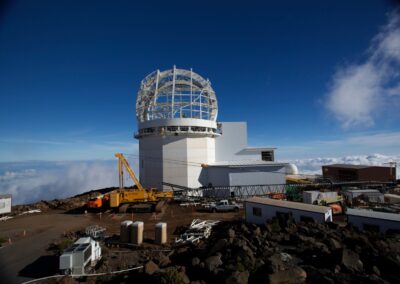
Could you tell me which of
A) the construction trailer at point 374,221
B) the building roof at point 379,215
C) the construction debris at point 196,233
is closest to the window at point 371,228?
the construction trailer at point 374,221

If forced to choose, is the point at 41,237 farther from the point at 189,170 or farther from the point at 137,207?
the point at 189,170

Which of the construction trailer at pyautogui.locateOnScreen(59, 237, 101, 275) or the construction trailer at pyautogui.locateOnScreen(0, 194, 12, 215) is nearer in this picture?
the construction trailer at pyautogui.locateOnScreen(59, 237, 101, 275)

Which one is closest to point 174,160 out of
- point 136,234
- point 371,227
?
point 136,234

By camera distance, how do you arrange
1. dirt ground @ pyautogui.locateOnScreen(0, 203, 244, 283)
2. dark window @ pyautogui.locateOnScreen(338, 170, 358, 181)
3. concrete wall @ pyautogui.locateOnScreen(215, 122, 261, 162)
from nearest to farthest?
1. dirt ground @ pyautogui.locateOnScreen(0, 203, 244, 283)
2. concrete wall @ pyautogui.locateOnScreen(215, 122, 261, 162)
3. dark window @ pyautogui.locateOnScreen(338, 170, 358, 181)

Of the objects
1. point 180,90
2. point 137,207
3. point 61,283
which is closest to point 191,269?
point 61,283

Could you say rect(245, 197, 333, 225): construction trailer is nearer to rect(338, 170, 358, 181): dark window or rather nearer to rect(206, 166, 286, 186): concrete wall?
rect(206, 166, 286, 186): concrete wall

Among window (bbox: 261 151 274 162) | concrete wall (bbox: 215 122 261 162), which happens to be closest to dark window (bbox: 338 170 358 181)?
window (bbox: 261 151 274 162)

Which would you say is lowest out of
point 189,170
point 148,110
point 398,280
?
point 398,280
